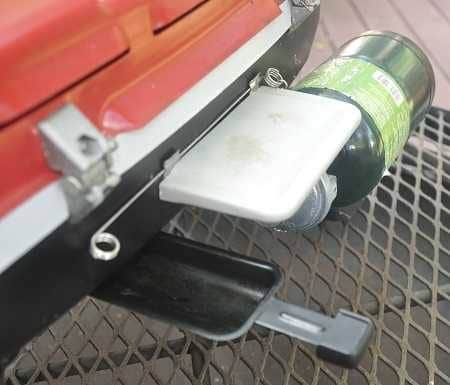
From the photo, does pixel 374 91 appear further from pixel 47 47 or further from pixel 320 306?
pixel 47 47

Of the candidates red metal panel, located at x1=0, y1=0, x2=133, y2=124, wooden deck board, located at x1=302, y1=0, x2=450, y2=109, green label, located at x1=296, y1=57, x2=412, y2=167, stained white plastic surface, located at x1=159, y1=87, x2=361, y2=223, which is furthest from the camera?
wooden deck board, located at x1=302, y1=0, x2=450, y2=109

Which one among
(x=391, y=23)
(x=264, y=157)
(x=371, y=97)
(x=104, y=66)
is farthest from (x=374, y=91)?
(x=391, y=23)

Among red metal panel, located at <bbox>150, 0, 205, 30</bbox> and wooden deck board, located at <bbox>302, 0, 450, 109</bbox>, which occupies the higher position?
red metal panel, located at <bbox>150, 0, 205, 30</bbox>

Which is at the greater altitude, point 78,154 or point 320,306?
point 78,154

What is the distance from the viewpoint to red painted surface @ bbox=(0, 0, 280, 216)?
36cm

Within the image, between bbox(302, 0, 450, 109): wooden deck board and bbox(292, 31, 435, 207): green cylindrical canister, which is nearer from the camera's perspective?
bbox(292, 31, 435, 207): green cylindrical canister

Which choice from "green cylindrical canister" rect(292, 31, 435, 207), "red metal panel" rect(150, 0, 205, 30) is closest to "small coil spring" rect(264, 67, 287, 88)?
"green cylindrical canister" rect(292, 31, 435, 207)

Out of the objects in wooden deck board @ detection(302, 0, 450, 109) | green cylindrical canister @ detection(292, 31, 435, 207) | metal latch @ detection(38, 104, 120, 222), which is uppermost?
metal latch @ detection(38, 104, 120, 222)

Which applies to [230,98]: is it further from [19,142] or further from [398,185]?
[398,185]

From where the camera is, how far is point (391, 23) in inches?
54.7

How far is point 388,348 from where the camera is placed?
90 cm

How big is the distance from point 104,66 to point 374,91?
311 mm

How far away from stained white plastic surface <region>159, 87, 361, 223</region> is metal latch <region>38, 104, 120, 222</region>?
0.10 metres

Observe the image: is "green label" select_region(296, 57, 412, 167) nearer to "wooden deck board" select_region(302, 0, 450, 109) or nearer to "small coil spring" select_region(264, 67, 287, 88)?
"small coil spring" select_region(264, 67, 287, 88)
